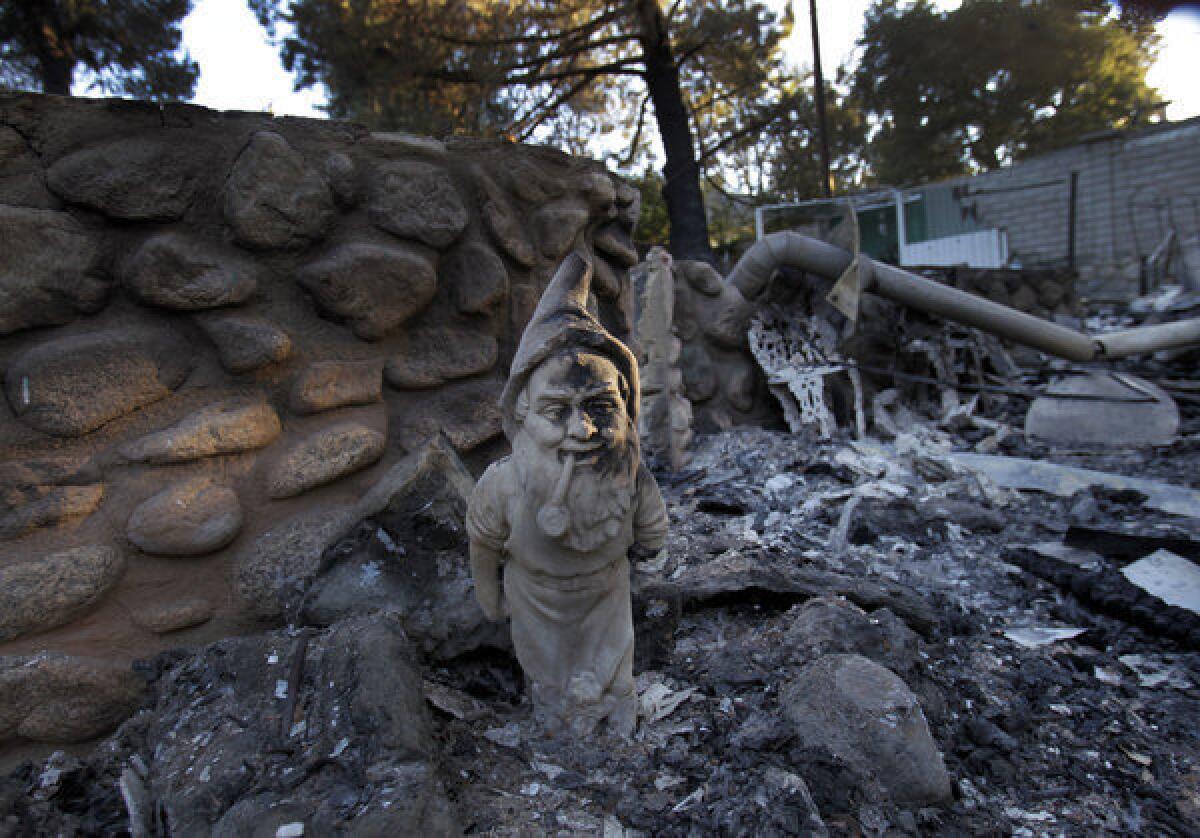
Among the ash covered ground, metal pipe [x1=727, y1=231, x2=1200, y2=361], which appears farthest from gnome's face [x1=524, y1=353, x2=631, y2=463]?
metal pipe [x1=727, y1=231, x2=1200, y2=361]

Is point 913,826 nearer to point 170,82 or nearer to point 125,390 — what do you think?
point 125,390

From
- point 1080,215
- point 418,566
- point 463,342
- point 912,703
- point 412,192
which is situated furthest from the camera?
point 1080,215

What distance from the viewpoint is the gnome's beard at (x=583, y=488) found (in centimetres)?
163

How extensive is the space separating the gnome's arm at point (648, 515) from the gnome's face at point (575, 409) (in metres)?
0.17

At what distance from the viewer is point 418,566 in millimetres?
2031

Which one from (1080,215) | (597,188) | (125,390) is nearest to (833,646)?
(597,188)

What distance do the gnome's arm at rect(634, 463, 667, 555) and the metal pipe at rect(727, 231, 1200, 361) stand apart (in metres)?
4.20

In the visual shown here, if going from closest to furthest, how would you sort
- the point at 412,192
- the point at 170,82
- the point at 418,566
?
the point at 418,566, the point at 412,192, the point at 170,82

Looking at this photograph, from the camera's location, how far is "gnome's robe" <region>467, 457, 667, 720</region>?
1.70 m

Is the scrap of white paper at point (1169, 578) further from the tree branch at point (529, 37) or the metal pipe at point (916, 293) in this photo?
the tree branch at point (529, 37)

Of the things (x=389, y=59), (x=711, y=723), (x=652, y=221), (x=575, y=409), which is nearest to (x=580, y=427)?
(x=575, y=409)

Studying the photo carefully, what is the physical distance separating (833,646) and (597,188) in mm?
1866

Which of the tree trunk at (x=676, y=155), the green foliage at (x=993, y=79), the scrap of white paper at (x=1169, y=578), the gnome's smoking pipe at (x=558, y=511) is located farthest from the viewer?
the tree trunk at (x=676, y=155)

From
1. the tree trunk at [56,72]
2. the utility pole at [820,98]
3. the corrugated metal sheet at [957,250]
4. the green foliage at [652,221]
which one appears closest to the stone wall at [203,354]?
the tree trunk at [56,72]
